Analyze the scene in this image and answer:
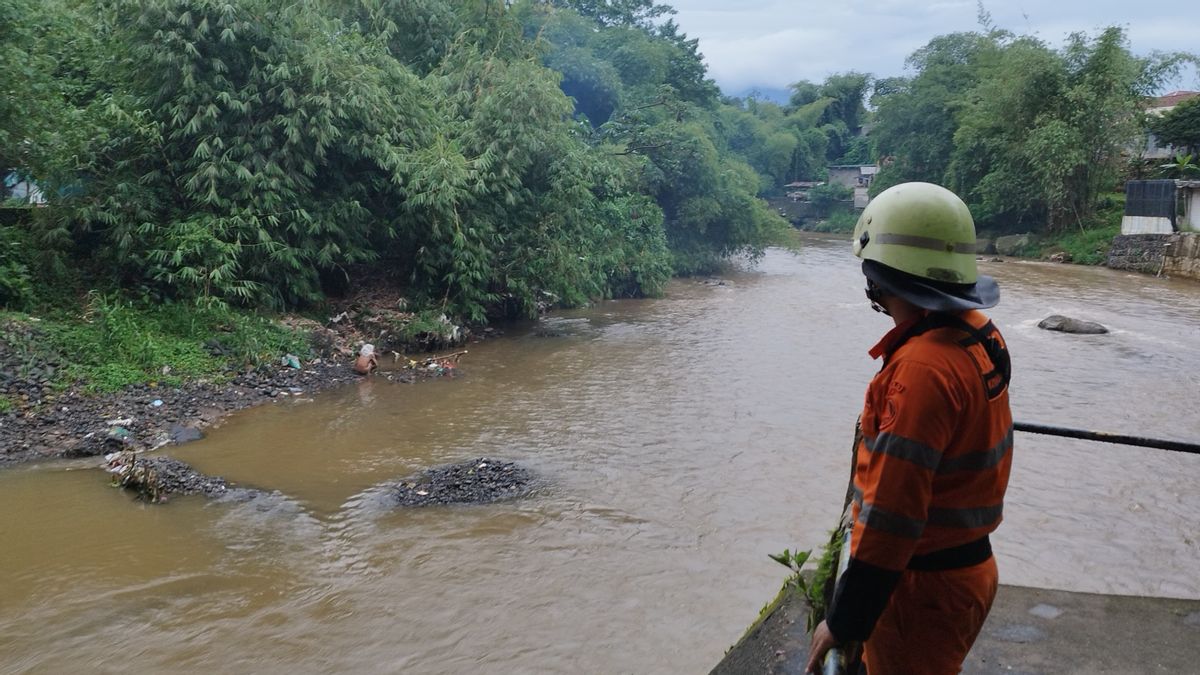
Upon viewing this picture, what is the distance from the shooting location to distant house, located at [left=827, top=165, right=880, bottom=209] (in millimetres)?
43653

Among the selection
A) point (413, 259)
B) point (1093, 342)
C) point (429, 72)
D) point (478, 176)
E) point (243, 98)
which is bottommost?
point (1093, 342)

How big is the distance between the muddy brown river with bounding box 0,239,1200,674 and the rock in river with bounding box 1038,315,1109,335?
276 centimetres

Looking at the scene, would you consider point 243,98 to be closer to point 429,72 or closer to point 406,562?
point 429,72

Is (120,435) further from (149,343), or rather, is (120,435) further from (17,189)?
(17,189)

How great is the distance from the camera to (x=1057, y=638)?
324cm

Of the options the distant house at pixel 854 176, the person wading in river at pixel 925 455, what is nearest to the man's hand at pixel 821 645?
the person wading in river at pixel 925 455

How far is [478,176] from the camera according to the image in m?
12.2

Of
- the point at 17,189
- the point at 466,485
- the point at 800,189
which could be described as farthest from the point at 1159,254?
the point at 800,189

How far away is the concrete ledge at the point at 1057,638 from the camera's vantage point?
3.01 metres

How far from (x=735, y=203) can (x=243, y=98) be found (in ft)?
44.2

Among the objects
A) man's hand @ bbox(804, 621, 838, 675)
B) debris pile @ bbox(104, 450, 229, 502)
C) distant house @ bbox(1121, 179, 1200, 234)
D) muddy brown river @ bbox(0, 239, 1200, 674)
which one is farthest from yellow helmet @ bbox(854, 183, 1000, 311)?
distant house @ bbox(1121, 179, 1200, 234)

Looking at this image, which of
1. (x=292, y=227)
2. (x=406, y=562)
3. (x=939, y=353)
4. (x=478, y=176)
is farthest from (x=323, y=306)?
(x=939, y=353)

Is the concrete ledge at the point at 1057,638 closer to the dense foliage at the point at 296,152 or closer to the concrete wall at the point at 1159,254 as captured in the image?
the dense foliage at the point at 296,152

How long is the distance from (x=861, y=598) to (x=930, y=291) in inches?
25.6
